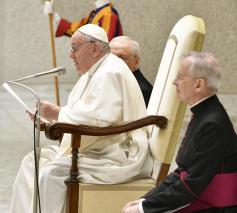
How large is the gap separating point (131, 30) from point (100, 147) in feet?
17.2

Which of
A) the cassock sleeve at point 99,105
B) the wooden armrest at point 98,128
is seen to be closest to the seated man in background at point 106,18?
the cassock sleeve at point 99,105

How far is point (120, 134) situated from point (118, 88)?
0.26 metres

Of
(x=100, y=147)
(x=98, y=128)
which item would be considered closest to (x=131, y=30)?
(x=100, y=147)

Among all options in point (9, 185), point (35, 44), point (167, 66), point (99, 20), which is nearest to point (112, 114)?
point (167, 66)

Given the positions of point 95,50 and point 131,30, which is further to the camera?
point 131,30

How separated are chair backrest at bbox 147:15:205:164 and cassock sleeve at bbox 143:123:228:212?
710 millimetres

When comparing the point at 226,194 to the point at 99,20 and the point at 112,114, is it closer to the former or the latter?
the point at 112,114

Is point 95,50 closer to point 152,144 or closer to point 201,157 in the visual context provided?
point 152,144

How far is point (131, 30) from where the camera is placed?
8.88 meters

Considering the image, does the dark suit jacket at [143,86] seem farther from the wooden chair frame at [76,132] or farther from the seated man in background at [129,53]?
the wooden chair frame at [76,132]

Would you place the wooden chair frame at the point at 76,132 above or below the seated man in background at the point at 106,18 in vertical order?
below

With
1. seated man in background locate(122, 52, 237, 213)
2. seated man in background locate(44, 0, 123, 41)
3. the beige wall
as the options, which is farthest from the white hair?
the beige wall

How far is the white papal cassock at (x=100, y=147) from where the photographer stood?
3621 mm

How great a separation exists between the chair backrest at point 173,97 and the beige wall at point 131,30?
504 centimetres
